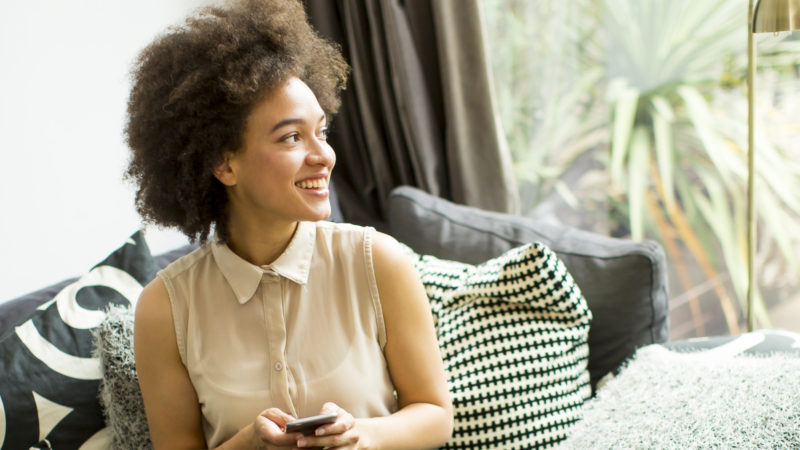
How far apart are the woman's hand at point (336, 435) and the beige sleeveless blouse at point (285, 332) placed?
9 centimetres

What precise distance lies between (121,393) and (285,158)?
0.55 m

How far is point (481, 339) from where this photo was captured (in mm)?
1356

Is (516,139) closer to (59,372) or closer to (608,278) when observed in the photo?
(608,278)

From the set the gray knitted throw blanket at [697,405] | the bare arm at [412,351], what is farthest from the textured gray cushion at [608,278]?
the bare arm at [412,351]

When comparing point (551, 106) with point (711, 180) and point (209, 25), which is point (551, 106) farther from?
point (209, 25)

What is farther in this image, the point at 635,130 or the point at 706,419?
the point at 635,130

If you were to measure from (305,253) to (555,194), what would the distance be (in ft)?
4.64

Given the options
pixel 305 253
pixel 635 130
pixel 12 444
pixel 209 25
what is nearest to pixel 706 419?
pixel 305 253

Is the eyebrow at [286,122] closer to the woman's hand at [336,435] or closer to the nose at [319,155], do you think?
the nose at [319,155]

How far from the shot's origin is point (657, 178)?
2576 millimetres

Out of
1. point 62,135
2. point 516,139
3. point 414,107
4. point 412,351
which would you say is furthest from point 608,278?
point 62,135

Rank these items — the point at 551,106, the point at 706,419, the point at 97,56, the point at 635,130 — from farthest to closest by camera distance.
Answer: the point at 635,130 → the point at 551,106 → the point at 97,56 → the point at 706,419

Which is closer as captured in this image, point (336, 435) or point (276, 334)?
point (336, 435)

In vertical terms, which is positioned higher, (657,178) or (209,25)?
(209,25)
